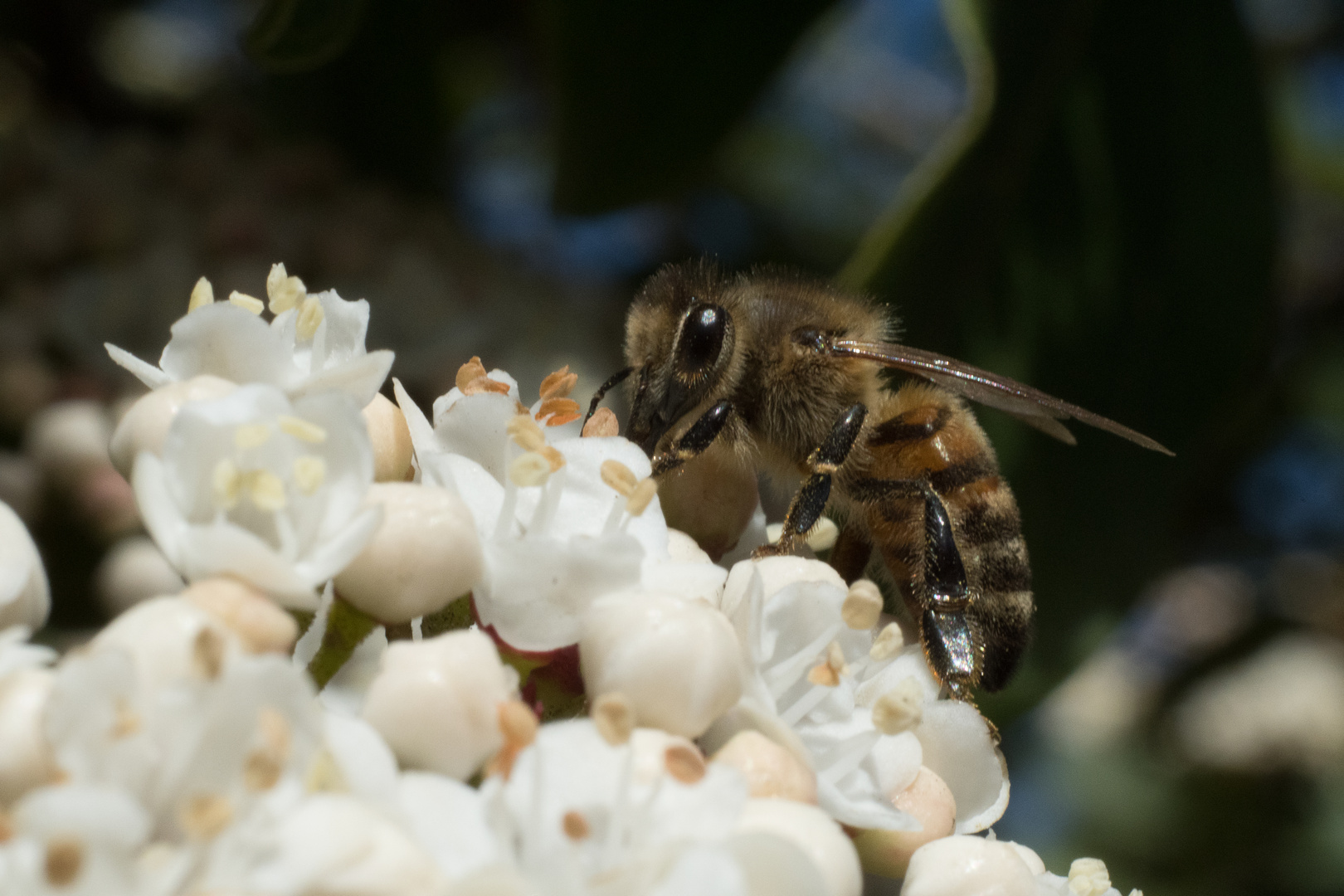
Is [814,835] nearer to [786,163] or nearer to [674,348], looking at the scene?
[674,348]

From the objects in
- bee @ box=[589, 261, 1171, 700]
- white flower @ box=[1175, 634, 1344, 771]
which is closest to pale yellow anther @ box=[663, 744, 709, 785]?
bee @ box=[589, 261, 1171, 700]

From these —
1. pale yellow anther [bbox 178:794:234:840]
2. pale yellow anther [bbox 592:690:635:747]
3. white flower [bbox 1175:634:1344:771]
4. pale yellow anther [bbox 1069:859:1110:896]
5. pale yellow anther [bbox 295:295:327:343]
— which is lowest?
white flower [bbox 1175:634:1344:771]

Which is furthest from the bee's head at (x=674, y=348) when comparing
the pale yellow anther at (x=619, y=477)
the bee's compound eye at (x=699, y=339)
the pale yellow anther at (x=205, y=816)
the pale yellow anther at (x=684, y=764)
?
the pale yellow anther at (x=205, y=816)

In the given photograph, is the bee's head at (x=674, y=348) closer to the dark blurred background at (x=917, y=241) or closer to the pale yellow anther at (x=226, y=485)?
the dark blurred background at (x=917, y=241)

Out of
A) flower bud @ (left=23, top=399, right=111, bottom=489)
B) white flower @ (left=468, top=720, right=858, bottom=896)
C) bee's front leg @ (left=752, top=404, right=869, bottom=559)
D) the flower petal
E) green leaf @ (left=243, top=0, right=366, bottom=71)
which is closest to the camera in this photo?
white flower @ (left=468, top=720, right=858, bottom=896)

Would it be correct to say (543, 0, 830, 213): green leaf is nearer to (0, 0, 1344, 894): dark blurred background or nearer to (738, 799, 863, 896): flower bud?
(0, 0, 1344, 894): dark blurred background

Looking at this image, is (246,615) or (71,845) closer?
(71,845)

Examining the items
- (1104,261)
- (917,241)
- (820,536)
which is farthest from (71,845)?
(1104,261)
